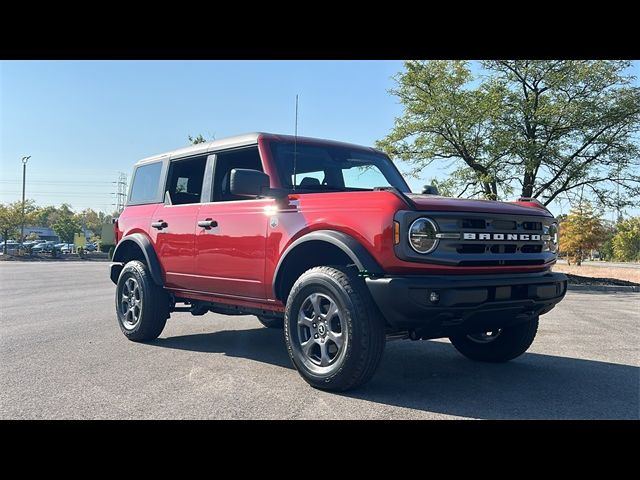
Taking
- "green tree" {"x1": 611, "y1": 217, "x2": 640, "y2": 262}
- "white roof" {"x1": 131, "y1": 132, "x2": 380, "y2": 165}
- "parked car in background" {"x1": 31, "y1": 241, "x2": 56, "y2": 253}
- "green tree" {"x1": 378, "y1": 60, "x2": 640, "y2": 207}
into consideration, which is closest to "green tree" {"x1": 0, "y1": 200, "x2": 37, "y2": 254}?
"parked car in background" {"x1": 31, "y1": 241, "x2": 56, "y2": 253}

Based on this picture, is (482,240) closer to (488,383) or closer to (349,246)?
(349,246)

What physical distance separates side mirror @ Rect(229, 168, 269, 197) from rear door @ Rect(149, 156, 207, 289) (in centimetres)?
128

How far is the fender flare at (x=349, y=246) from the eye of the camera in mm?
4016

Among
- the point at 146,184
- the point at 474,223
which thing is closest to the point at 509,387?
the point at 474,223

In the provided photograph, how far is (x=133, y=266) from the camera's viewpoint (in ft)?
21.5

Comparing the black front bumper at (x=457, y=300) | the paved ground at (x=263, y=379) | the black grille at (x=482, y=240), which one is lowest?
the paved ground at (x=263, y=379)

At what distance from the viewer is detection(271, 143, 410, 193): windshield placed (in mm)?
5273

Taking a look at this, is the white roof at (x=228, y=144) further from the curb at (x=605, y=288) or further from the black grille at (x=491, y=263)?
the curb at (x=605, y=288)

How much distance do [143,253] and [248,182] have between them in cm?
248

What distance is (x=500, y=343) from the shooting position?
5.34 m

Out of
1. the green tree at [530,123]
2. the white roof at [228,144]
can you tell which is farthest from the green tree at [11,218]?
the white roof at [228,144]

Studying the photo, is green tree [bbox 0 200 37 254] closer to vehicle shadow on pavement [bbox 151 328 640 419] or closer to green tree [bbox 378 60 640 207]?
green tree [bbox 378 60 640 207]

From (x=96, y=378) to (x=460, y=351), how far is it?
3456 mm

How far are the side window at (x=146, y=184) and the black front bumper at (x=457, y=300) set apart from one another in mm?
3664
